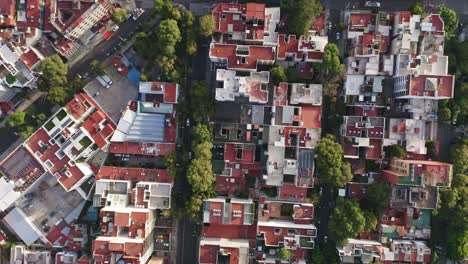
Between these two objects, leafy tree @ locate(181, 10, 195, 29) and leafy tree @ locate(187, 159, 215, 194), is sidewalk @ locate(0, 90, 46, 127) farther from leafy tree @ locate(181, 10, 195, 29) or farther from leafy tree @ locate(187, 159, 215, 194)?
leafy tree @ locate(187, 159, 215, 194)

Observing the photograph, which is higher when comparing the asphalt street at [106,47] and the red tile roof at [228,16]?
the red tile roof at [228,16]

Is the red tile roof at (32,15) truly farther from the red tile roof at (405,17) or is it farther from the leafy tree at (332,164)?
the red tile roof at (405,17)

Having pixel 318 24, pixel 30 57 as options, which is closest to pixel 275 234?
pixel 318 24

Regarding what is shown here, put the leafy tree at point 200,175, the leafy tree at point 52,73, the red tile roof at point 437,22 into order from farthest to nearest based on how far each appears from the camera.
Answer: the leafy tree at point 52,73, the leafy tree at point 200,175, the red tile roof at point 437,22

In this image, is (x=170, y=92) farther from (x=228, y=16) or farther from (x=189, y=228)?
A: (x=189, y=228)

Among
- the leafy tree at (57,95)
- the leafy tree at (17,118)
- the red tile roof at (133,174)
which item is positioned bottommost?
the red tile roof at (133,174)

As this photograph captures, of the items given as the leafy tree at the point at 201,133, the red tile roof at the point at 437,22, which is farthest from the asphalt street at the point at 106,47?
the red tile roof at the point at 437,22

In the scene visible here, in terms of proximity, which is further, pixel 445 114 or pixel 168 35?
pixel 445 114

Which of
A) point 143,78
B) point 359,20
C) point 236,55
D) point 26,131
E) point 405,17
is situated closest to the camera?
point 405,17
